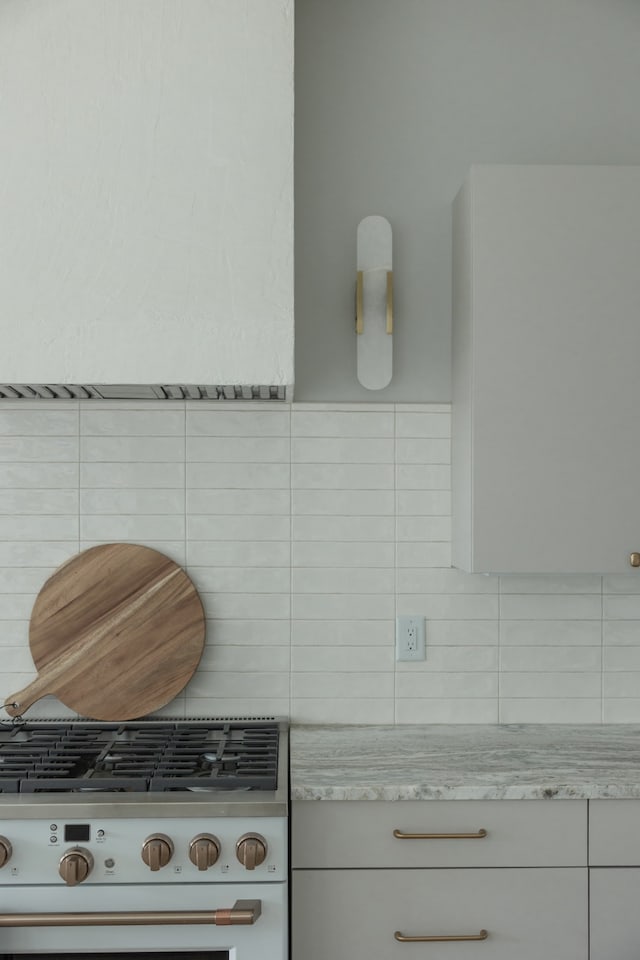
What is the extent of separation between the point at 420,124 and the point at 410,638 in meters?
1.38

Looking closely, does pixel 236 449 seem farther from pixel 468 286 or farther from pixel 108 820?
pixel 108 820

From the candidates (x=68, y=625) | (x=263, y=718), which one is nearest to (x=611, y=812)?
(x=263, y=718)

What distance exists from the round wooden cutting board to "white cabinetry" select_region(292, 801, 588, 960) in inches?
24.5

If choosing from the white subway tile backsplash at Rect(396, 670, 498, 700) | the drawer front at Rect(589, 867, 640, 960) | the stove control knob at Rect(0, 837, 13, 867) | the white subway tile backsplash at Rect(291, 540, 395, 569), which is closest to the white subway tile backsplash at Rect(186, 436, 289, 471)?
the white subway tile backsplash at Rect(291, 540, 395, 569)

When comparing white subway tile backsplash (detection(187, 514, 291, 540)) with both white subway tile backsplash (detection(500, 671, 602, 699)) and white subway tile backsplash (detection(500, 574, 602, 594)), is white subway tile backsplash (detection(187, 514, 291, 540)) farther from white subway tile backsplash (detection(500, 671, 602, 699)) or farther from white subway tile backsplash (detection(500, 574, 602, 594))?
white subway tile backsplash (detection(500, 671, 602, 699))

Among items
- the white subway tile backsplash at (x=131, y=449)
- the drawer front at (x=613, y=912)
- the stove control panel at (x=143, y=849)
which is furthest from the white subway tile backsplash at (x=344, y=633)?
the drawer front at (x=613, y=912)

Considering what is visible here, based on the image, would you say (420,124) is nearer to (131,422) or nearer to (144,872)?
(131,422)

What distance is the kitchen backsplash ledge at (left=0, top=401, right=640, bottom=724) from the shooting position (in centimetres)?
233

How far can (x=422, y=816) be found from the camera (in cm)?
184

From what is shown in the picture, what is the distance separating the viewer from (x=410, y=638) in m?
2.35

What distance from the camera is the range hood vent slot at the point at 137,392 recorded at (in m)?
2.00

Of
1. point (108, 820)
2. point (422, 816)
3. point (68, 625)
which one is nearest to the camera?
point (108, 820)

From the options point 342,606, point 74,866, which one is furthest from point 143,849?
point 342,606

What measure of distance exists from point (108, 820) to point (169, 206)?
1277 mm
